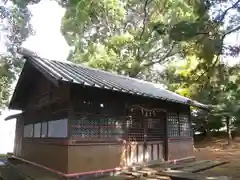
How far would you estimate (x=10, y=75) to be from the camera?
53.6 ft

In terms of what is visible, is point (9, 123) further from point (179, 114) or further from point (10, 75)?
point (179, 114)

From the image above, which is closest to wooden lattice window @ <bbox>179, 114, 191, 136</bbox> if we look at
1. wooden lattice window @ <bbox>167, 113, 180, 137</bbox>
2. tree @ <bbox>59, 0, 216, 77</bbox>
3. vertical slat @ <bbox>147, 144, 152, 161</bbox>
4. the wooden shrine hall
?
the wooden shrine hall

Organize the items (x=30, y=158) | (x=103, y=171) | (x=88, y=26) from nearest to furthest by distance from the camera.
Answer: (x=103, y=171) → (x=30, y=158) → (x=88, y=26)

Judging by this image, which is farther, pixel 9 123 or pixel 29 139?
pixel 9 123

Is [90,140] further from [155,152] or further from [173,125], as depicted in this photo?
[173,125]

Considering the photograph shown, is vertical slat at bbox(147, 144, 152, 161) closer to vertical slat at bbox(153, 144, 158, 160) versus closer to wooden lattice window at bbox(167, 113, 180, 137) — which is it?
vertical slat at bbox(153, 144, 158, 160)

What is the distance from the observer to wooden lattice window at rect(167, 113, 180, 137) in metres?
10.5

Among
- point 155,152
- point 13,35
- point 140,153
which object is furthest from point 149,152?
point 13,35

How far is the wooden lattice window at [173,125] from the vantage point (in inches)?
412

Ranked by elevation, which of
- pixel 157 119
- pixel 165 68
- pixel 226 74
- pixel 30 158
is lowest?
pixel 30 158

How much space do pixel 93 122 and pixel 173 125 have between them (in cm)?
434

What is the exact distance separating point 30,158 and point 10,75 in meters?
7.23

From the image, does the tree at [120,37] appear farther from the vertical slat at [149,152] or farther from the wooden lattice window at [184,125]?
the vertical slat at [149,152]

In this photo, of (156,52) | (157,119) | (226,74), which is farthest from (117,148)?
(156,52)
